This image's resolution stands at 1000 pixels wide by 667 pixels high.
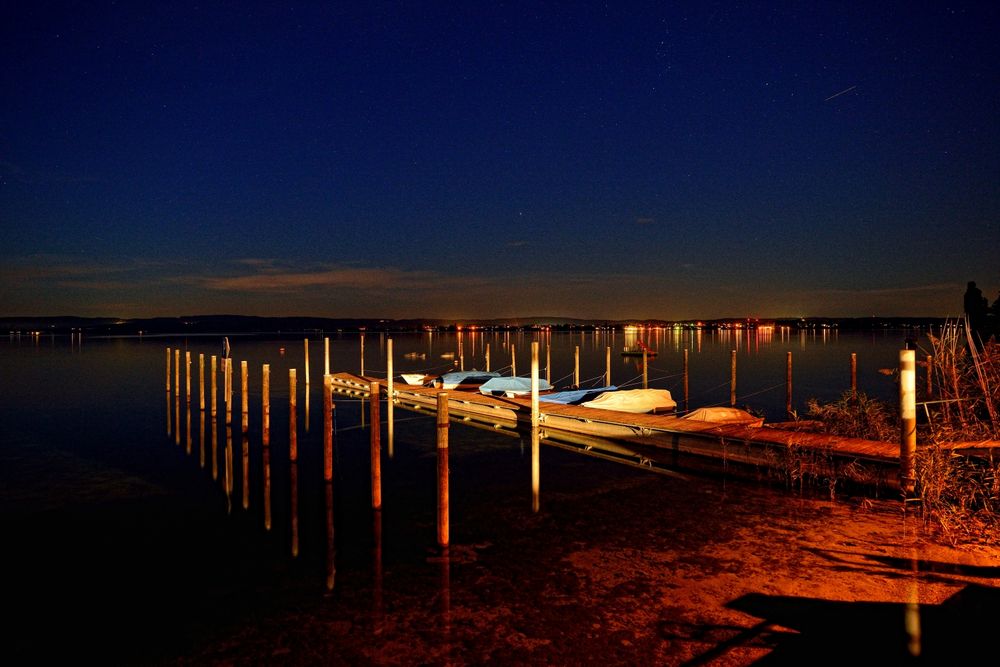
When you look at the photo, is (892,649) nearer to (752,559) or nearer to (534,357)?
(752,559)

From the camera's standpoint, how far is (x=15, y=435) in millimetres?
23984

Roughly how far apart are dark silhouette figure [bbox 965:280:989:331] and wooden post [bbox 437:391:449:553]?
21.4 metres

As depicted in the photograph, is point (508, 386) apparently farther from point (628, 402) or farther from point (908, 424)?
point (908, 424)

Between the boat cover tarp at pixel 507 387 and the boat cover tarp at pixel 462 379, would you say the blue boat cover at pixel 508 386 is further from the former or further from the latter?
the boat cover tarp at pixel 462 379

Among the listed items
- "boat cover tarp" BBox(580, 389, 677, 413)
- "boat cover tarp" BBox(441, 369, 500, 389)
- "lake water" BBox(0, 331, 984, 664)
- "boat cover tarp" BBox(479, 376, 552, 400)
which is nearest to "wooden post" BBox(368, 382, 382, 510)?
"lake water" BBox(0, 331, 984, 664)

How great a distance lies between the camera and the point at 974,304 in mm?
22406

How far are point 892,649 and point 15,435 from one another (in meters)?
29.1

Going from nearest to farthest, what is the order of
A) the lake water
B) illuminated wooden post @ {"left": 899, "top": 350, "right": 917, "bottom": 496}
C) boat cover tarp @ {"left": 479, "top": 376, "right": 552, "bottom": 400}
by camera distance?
the lake water → illuminated wooden post @ {"left": 899, "top": 350, "right": 917, "bottom": 496} → boat cover tarp @ {"left": 479, "top": 376, "right": 552, "bottom": 400}

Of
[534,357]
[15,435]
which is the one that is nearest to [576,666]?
[534,357]

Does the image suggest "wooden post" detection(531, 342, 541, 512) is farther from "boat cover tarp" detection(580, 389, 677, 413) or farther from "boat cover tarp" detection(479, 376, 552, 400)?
"boat cover tarp" detection(479, 376, 552, 400)

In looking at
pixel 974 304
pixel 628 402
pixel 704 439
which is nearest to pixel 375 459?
pixel 704 439

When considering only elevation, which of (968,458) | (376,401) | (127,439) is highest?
(376,401)

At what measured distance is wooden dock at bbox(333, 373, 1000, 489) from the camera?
12594mm

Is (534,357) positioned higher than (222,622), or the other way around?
(534,357)
